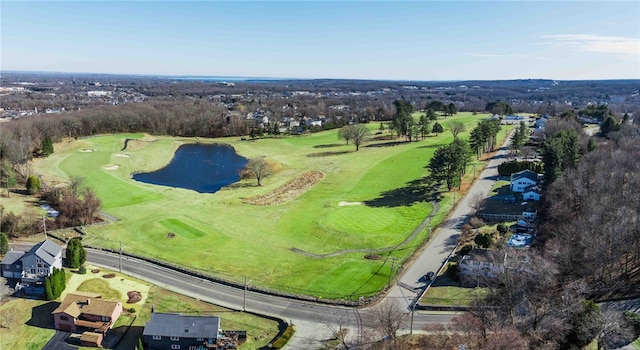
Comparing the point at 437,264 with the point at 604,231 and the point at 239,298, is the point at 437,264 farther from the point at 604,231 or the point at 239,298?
the point at 239,298

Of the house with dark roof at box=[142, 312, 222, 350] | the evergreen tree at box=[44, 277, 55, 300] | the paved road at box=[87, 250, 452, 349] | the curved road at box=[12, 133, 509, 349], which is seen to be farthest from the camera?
the evergreen tree at box=[44, 277, 55, 300]

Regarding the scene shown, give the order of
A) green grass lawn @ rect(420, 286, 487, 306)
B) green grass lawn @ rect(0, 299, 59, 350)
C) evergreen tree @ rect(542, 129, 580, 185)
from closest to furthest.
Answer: green grass lawn @ rect(0, 299, 59, 350) < green grass lawn @ rect(420, 286, 487, 306) < evergreen tree @ rect(542, 129, 580, 185)

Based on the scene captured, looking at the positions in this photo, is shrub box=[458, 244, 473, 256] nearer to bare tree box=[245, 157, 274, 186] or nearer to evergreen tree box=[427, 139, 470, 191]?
evergreen tree box=[427, 139, 470, 191]

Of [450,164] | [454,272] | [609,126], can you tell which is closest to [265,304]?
[454,272]

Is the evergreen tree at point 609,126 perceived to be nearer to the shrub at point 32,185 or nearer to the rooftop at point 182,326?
the rooftop at point 182,326

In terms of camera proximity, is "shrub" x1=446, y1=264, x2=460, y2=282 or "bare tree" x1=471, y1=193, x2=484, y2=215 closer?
"shrub" x1=446, y1=264, x2=460, y2=282

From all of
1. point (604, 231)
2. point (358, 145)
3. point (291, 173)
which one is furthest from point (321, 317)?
point (358, 145)

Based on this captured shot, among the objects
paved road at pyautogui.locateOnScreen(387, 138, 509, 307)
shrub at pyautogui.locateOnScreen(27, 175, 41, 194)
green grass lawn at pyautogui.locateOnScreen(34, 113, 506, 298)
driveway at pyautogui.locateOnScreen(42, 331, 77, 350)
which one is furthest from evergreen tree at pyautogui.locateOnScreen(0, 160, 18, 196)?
paved road at pyautogui.locateOnScreen(387, 138, 509, 307)
